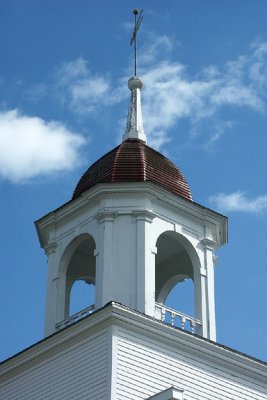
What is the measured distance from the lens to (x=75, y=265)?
1267 inches

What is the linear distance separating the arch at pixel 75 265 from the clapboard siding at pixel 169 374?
11.5 ft

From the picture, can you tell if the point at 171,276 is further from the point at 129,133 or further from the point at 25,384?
the point at 25,384

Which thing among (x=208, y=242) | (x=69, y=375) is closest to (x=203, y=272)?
(x=208, y=242)

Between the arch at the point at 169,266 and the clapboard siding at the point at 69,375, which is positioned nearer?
the clapboard siding at the point at 69,375

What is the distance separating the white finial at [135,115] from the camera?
1289 inches

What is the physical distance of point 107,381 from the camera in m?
25.9

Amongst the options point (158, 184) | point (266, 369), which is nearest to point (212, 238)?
point (158, 184)

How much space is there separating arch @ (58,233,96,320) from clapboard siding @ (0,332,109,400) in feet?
6.78

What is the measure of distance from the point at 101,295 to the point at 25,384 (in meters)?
2.85

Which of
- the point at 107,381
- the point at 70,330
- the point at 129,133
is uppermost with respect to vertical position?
the point at 129,133

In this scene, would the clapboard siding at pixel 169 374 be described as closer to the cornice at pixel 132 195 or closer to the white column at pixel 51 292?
the white column at pixel 51 292

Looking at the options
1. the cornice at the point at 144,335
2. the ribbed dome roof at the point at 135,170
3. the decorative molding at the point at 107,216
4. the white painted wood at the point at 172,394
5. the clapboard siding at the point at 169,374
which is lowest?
the white painted wood at the point at 172,394

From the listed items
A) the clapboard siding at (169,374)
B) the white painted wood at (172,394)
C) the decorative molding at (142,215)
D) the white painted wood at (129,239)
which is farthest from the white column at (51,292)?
the white painted wood at (172,394)

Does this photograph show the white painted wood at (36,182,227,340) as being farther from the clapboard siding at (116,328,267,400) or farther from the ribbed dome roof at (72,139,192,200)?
the clapboard siding at (116,328,267,400)
